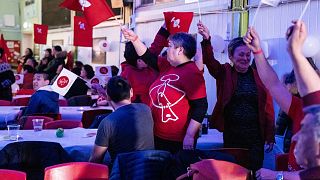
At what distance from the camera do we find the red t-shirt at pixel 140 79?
211 inches

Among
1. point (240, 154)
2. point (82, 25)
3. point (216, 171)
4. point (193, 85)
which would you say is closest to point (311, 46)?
point (216, 171)

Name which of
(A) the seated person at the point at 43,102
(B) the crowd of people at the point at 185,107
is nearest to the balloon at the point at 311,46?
(B) the crowd of people at the point at 185,107

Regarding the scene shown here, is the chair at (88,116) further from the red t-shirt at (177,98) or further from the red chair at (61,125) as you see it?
the red t-shirt at (177,98)

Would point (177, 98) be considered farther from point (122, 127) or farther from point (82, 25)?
point (82, 25)

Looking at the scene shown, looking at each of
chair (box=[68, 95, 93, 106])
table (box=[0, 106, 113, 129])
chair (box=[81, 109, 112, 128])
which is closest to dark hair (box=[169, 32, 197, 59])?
chair (box=[81, 109, 112, 128])

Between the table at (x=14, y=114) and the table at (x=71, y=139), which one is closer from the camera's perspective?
the table at (x=71, y=139)

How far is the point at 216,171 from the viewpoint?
2.63 meters

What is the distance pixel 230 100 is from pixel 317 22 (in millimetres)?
2515

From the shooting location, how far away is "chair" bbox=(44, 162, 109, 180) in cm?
292

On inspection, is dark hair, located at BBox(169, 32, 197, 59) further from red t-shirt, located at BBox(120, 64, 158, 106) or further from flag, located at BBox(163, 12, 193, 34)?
flag, located at BBox(163, 12, 193, 34)

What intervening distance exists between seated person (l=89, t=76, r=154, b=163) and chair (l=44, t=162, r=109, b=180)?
220 millimetres

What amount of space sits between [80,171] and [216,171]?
90 centimetres

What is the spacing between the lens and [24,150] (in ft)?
11.2

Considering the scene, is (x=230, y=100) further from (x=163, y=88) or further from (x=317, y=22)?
(x=317, y=22)
